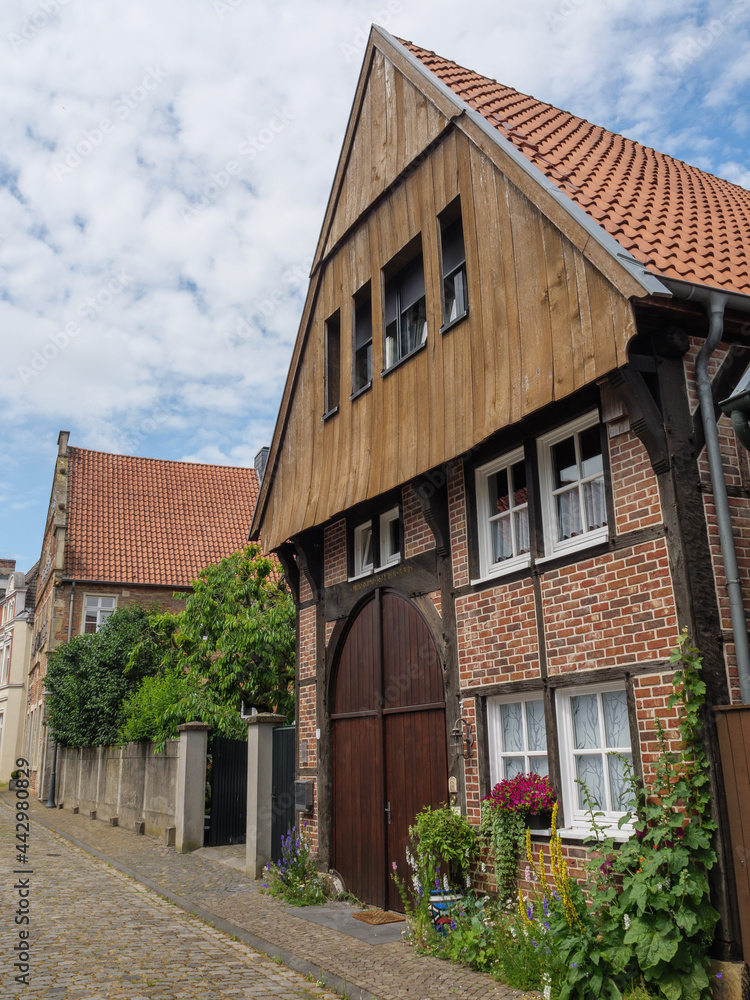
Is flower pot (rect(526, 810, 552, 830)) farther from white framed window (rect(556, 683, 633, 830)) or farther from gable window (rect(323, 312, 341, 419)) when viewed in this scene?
gable window (rect(323, 312, 341, 419))

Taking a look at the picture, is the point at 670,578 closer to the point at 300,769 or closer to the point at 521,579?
the point at 521,579

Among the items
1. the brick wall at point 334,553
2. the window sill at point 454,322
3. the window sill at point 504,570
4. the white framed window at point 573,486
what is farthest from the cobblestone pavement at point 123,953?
the window sill at point 454,322

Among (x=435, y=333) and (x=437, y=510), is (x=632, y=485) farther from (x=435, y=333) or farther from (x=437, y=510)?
(x=435, y=333)

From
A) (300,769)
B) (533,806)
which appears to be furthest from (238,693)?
(533,806)

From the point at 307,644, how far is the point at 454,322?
528 cm

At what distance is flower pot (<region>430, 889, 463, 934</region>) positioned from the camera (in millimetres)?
7688

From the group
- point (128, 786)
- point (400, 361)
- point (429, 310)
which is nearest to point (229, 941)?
point (400, 361)

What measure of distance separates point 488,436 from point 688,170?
20.0ft

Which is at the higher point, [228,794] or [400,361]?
[400,361]

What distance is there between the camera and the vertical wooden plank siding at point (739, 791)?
550 cm

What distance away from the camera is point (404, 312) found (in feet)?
33.8

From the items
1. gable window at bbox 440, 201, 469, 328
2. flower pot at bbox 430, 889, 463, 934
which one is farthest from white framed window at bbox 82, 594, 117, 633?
flower pot at bbox 430, 889, 463, 934

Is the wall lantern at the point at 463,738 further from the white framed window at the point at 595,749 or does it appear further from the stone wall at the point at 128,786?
the stone wall at the point at 128,786

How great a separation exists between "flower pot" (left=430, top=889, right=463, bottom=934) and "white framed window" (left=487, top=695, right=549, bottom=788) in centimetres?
102
